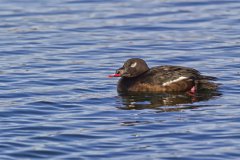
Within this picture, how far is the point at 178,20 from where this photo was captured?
23.3 meters

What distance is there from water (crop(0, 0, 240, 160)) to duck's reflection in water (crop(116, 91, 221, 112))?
0.7 inches

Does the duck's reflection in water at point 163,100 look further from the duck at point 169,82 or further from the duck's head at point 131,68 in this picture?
the duck's head at point 131,68

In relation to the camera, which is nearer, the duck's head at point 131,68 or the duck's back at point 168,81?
the duck's back at point 168,81

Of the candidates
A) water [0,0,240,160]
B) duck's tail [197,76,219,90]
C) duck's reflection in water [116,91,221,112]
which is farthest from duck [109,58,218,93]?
water [0,0,240,160]

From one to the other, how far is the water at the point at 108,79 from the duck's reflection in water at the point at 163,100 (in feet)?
0.06

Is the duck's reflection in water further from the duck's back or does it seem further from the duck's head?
the duck's head

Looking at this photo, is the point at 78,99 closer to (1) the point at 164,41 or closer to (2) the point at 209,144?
(2) the point at 209,144

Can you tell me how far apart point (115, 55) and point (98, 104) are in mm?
4645

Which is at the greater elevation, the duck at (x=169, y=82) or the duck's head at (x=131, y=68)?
the duck's head at (x=131, y=68)

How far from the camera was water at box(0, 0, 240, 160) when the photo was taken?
11.8 meters

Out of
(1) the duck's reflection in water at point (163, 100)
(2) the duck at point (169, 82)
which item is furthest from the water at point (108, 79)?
(2) the duck at point (169, 82)

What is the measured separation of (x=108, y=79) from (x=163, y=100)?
6.83ft

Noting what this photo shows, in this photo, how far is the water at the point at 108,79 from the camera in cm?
Result: 1182

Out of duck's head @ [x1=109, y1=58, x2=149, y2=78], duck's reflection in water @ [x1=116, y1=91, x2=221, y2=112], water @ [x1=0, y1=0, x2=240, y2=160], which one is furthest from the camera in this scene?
duck's head @ [x1=109, y1=58, x2=149, y2=78]
